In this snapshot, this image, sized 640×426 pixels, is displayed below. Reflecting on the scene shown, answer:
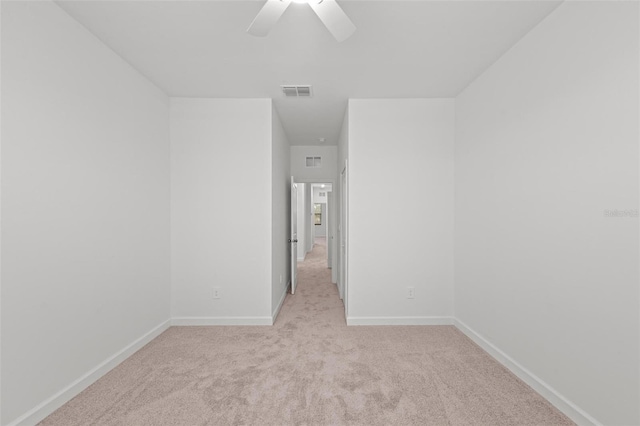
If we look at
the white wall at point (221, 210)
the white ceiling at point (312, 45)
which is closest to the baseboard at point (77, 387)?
the white wall at point (221, 210)

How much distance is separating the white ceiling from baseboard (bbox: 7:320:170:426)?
2.56 m

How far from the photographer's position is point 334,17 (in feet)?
5.04

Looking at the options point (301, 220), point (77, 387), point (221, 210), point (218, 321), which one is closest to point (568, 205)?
point (221, 210)

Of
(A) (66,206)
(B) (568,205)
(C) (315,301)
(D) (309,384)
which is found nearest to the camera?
(B) (568,205)

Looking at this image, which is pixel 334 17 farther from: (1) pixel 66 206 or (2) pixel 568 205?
(1) pixel 66 206

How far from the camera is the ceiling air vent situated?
9.53ft

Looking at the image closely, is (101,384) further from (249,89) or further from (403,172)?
(403,172)

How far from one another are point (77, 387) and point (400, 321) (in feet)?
9.72

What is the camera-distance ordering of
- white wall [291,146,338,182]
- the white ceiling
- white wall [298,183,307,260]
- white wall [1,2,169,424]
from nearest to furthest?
1. white wall [1,2,169,424]
2. the white ceiling
3. white wall [291,146,338,182]
4. white wall [298,183,307,260]

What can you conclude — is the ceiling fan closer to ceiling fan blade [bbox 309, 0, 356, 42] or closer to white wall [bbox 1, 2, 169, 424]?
ceiling fan blade [bbox 309, 0, 356, 42]

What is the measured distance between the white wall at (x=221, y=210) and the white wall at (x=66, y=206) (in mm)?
455

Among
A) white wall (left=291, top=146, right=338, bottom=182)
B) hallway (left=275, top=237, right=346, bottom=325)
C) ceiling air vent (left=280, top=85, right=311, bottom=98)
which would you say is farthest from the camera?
white wall (left=291, top=146, right=338, bottom=182)

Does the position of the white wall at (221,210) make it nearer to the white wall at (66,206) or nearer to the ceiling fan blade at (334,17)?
the white wall at (66,206)

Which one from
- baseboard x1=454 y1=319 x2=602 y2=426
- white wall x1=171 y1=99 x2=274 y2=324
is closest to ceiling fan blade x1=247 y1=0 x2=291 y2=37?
white wall x1=171 y1=99 x2=274 y2=324
